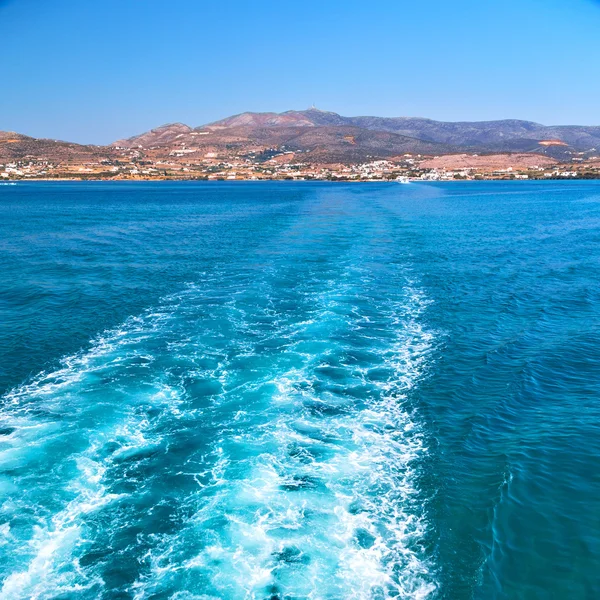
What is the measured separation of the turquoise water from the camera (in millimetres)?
11336

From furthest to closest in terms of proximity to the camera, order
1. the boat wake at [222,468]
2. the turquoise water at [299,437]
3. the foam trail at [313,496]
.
A: the turquoise water at [299,437] → the boat wake at [222,468] → the foam trail at [313,496]

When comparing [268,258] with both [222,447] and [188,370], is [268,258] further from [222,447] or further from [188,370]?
[222,447]

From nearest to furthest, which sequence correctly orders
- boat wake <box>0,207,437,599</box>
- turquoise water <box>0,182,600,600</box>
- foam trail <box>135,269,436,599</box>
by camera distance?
foam trail <box>135,269,436,599</box>, boat wake <box>0,207,437,599</box>, turquoise water <box>0,182,600,600</box>

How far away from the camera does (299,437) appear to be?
53.6 ft

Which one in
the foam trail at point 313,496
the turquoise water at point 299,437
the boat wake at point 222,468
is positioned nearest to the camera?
the foam trail at point 313,496

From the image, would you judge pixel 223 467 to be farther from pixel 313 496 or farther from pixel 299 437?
pixel 313 496

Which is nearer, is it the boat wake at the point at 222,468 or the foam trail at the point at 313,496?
the foam trail at the point at 313,496

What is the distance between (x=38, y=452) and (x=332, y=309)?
61.3 feet

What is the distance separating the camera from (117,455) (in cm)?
1537

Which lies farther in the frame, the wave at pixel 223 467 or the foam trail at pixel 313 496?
the wave at pixel 223 467

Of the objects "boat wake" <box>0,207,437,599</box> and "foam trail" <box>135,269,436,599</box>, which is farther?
"boat wake" <box>0,207,437,599</box>

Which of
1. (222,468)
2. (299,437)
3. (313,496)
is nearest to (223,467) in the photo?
(222,468)

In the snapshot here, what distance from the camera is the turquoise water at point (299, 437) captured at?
11.3 m

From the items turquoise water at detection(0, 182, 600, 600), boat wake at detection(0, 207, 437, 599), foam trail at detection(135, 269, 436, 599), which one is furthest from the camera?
turquoise water at detection(0, 182, 600, 600)
